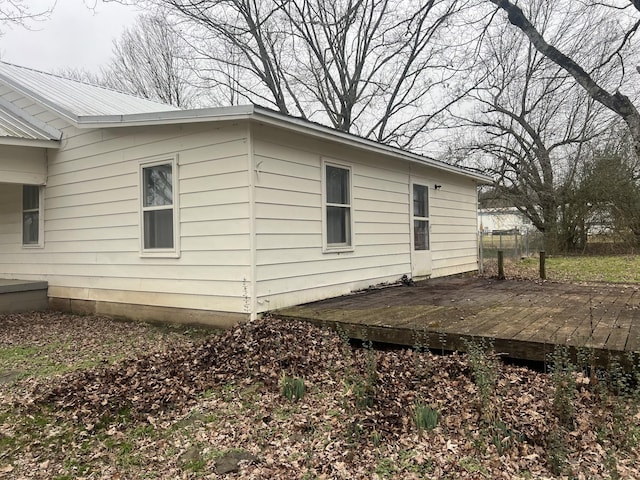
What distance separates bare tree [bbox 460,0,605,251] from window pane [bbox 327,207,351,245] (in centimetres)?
1270

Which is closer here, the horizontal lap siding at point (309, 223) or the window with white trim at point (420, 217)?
the horizontal lap siding at point (309, 223)

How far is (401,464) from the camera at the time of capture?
2617 mm

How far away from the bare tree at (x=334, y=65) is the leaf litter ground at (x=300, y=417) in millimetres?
14480

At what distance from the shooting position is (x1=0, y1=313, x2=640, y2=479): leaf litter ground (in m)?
2.64

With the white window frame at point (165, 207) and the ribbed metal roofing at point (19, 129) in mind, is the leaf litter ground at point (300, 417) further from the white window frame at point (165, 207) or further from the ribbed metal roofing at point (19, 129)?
the ribbed metal roofing at point (19, 129)

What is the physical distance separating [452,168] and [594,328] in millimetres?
5748

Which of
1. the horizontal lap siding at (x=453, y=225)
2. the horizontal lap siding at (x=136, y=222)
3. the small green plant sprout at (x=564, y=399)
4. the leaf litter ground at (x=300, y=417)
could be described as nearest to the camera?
the leaf litter ground at (x=300, y=417)

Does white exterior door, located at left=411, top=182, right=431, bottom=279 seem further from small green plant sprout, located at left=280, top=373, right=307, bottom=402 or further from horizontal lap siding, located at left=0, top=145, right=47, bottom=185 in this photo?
horizontal lap siding, located at left=0, top=145, right=47, bottom=185

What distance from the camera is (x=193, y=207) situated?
18.7 feet

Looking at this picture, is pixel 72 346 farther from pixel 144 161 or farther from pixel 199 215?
pixel 144 161

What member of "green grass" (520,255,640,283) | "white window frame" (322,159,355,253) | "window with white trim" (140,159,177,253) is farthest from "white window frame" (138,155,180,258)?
"green grass" (520,255,640,283)

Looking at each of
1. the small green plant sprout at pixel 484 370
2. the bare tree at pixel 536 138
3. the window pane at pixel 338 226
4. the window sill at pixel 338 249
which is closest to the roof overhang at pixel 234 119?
the window pane at pixel 338 226

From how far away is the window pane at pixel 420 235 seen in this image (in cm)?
879

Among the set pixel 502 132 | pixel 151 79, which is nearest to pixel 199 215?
pixel 502 132
